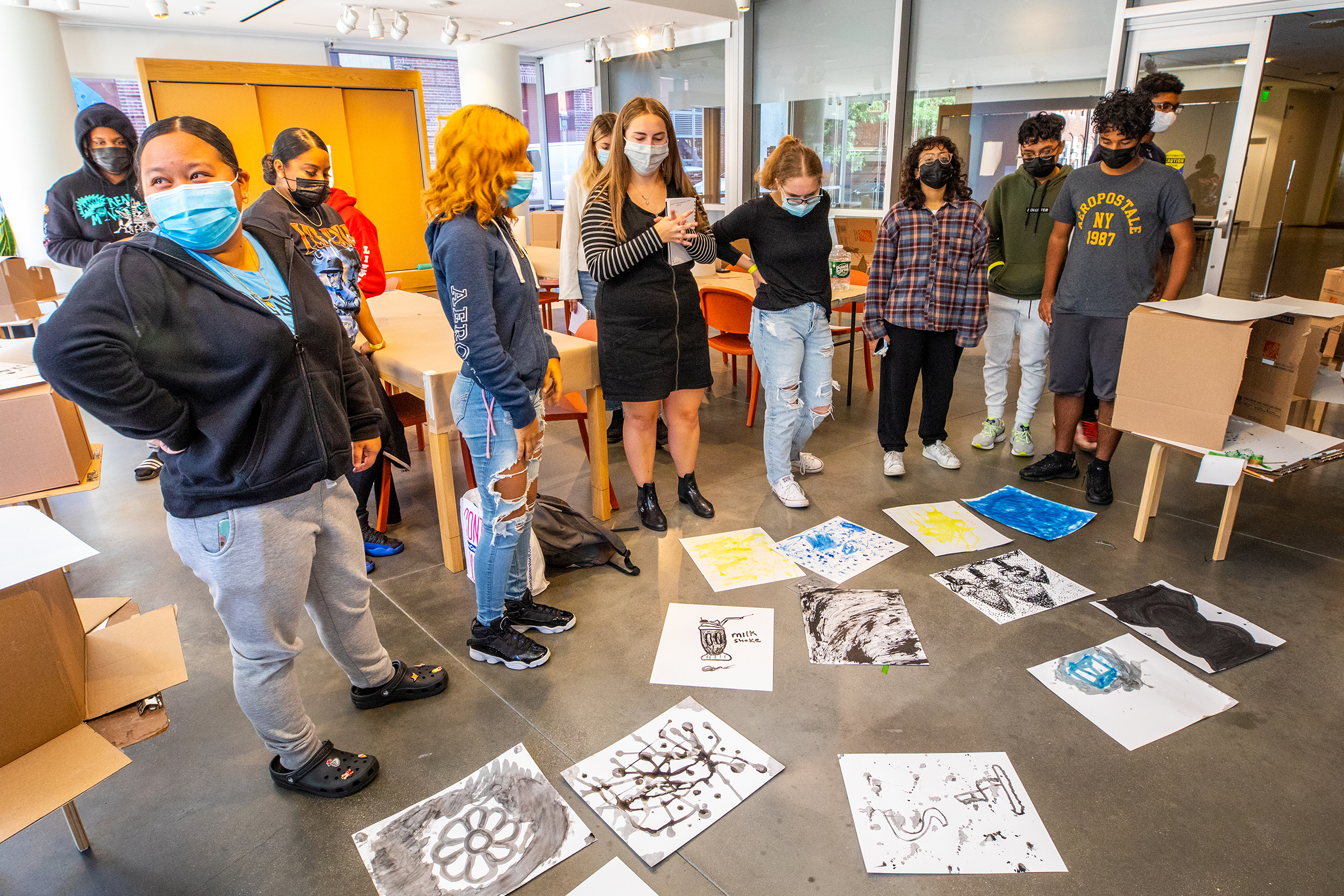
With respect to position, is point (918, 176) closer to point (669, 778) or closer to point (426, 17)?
point (669, 778)

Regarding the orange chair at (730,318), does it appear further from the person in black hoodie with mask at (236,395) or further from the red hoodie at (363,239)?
the person in black hoodie with mask at (236,395)

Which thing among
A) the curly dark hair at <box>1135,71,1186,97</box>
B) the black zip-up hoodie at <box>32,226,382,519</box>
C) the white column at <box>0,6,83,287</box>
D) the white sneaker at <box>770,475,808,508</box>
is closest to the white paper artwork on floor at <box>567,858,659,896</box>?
the black zip-up hoodie at <box>32,226,382,519</box>

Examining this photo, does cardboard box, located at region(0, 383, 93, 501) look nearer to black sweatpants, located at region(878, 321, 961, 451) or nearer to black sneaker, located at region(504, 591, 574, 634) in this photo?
black sneaker, located at region(504, 591, 574, 634)

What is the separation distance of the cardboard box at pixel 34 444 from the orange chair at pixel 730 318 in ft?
8.90

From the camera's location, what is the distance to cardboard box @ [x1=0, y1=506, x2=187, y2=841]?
4.13ft

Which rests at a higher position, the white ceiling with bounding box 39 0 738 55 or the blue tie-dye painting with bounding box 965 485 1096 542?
the white ceiling with bounding box 39 0 738 55

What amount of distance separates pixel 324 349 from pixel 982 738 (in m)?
1.77

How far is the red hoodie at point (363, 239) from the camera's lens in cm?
296

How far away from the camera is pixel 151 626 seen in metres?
1.65

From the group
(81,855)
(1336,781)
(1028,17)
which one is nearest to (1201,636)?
(1336,781)

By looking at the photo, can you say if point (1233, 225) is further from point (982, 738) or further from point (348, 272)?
point (348, 272)

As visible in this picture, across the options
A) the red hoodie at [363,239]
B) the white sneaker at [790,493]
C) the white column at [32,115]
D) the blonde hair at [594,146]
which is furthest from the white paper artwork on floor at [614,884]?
the white column at [32,115]

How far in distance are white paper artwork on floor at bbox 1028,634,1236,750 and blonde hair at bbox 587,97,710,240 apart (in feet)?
5.88

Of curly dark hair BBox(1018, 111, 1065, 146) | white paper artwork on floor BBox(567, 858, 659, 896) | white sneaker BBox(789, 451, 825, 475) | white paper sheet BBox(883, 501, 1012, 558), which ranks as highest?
curly dark hair BBox(1018, 111, 1065, 146)
